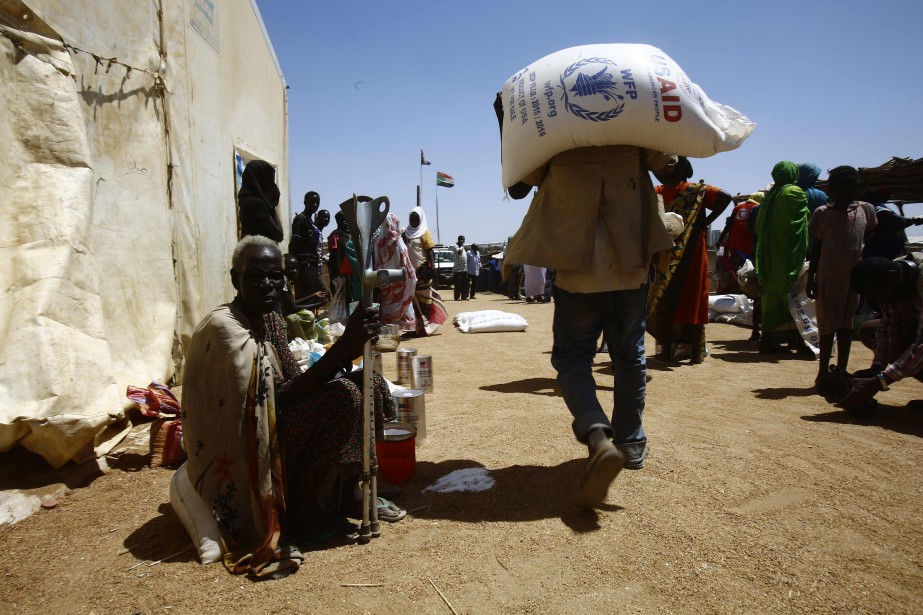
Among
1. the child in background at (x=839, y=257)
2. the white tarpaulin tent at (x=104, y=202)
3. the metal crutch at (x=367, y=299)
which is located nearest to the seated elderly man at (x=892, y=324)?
the child in background at (x=839, y=257)

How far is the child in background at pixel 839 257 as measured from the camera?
15.5 feet

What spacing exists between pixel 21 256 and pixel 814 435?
4732mm

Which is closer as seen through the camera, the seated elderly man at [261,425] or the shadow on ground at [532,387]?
the seated elderly man at [261,425]

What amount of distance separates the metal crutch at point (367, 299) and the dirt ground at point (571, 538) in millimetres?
118

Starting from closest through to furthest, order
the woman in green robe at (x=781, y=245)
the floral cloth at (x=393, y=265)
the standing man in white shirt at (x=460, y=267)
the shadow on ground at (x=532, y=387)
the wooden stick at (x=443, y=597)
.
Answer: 1. the wooden stick at (x=443, y=597)
2. the shadow on ground at (x=532, y=387)
3. the woman in green robe at (x=781, y=245)
4. the floral cloth at (x=393, y=265)
5. the standing man in white shirt at (x=460, y=267)

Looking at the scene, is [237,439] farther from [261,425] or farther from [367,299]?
[367,299]

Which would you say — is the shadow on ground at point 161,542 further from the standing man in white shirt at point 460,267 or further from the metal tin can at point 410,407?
the standing man in white shirt at point 460,267

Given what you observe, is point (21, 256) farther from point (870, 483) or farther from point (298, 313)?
point (870, 483)

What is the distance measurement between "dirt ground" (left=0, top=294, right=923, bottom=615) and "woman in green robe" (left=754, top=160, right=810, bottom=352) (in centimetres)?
300

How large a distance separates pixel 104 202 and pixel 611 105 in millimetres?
3698

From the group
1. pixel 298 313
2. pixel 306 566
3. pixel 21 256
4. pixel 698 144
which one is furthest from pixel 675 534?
pixel 298 313

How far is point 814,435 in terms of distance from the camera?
352cm

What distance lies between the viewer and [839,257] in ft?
15.8

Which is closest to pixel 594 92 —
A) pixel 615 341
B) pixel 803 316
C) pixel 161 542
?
pixel 615 341
